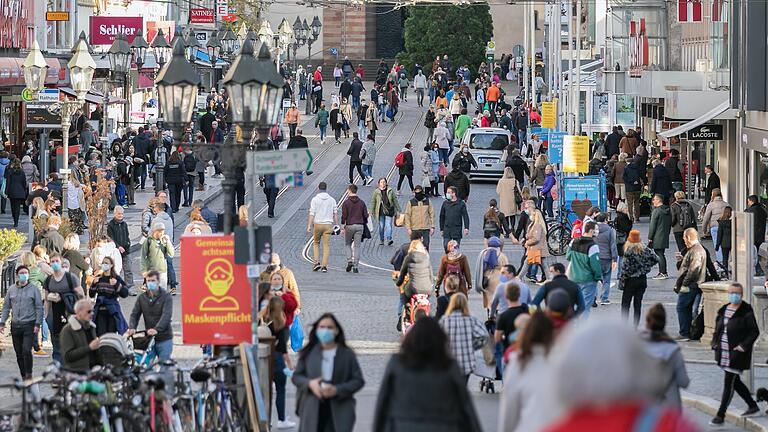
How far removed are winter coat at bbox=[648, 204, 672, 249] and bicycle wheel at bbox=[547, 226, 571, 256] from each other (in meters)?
3.39

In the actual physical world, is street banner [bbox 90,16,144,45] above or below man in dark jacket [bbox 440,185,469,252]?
above

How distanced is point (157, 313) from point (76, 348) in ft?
6.22

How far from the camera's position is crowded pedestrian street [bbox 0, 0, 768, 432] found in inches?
477

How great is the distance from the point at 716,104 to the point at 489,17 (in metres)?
58.5

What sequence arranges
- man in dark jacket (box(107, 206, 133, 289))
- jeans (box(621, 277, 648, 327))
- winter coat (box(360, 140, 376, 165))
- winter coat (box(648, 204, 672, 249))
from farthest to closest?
1. winter coat (box(360, 140, 376, 165))
2. winter coat (box(648, 204, 672, 249))
3. man in dark jacket (box(107, 206, 133, 289))
4. jeans (box(621, 277, 648, 327))

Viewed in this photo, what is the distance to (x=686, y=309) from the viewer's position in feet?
72.9

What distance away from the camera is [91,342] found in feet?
52.5

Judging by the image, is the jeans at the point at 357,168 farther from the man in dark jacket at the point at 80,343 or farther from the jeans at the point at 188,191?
the man in dark jacket at the point at 80,343

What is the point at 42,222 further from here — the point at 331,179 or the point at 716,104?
the point at 331,179

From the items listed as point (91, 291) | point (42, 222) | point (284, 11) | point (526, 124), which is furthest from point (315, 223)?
point (284, 11)

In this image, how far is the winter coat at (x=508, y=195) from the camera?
3438 centimetres

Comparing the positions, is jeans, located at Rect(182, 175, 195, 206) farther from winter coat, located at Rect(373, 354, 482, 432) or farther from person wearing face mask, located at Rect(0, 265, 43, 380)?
winter coat, located at Rect(373, 354, 482, 432)

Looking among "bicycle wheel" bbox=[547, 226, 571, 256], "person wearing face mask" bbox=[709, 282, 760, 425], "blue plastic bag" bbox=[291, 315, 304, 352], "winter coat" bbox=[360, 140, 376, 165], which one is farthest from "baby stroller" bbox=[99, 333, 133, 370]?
"winter coat" bbox=[360, 140, 376, 165]

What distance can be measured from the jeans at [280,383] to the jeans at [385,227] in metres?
17.2
